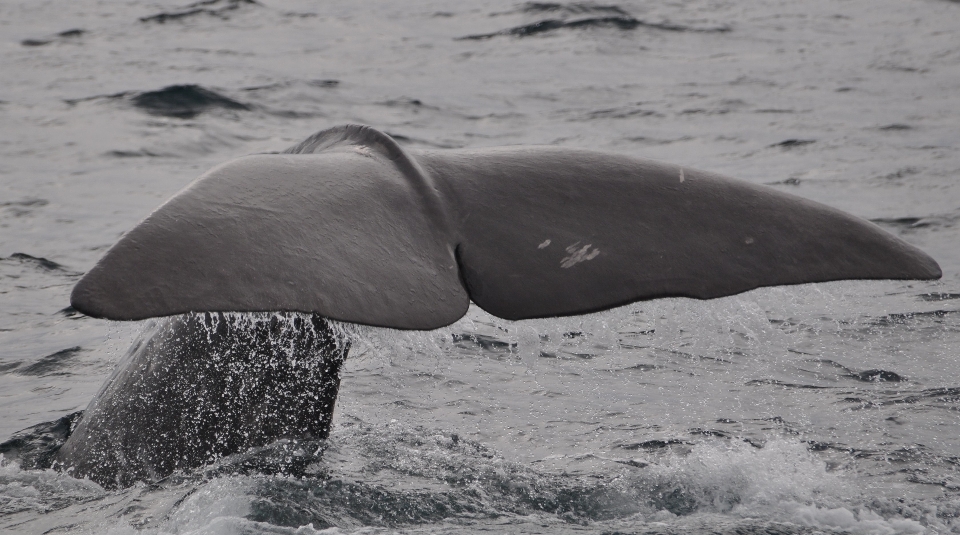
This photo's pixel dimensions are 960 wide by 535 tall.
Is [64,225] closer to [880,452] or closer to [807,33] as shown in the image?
[880,452]

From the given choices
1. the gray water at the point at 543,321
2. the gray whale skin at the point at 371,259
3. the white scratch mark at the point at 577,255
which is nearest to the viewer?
the gray whale skin at the point at 371,259

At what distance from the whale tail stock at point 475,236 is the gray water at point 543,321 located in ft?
0.41

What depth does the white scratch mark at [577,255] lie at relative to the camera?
10.6 ft

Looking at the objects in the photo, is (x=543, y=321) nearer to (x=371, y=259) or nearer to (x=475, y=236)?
(x=475, y=236)

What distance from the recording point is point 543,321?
3207 millimetres

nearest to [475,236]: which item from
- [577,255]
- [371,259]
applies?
[577,255]

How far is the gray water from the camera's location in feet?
13.8

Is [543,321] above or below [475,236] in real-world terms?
below

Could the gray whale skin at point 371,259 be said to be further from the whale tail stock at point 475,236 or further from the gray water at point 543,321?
the gray water at point 543,321

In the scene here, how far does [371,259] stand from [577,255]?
0.62 meters

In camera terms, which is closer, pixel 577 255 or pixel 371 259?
pixel 371 259

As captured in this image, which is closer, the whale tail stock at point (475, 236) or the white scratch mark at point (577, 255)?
the whale tail stock at point (475, 236)

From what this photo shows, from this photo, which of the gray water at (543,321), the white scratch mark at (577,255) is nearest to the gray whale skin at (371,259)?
the white scratch mark at (577,255)

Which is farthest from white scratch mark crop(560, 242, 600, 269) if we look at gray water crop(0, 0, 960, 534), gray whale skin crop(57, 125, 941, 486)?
gray water crop(0, 0, 960, 534)
